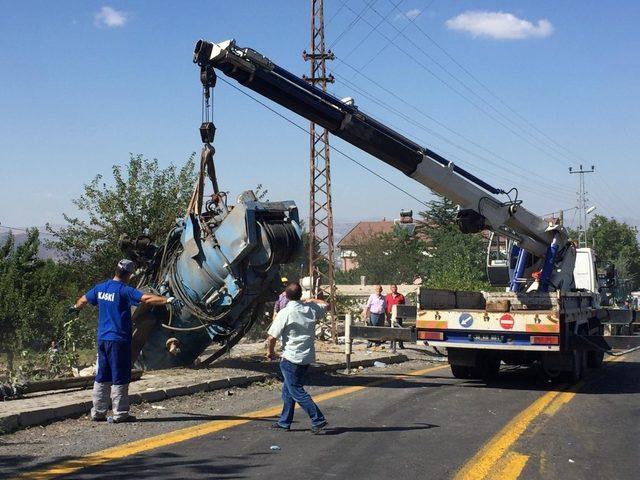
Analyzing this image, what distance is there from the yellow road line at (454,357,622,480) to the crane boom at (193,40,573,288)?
4.02m

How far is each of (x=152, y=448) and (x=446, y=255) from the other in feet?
156

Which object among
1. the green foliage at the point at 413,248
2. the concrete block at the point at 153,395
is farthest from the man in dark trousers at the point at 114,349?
the green foliage at the point at 413,248

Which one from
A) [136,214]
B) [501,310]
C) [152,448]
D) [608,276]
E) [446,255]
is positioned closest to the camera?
[152,448]

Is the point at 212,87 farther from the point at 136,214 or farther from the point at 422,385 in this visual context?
the point at 136,214

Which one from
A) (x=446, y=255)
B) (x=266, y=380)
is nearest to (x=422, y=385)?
(x=266, y=380)

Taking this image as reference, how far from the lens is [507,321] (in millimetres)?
11914

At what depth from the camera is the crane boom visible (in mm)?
11961

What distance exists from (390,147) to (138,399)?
247 inches

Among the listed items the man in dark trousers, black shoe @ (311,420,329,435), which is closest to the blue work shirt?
the man in dark trousers

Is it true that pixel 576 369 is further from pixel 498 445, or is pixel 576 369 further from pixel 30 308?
pixel 30 308

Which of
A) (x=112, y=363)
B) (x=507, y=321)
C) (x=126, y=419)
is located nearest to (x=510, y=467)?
(x=126, y=419)

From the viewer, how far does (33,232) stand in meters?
25.2

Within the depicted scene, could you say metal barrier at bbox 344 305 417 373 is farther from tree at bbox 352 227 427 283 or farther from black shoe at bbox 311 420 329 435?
tree at bbox 352 227 427 283

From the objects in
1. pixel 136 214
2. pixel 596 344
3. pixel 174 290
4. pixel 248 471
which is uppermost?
pixel 136 214
